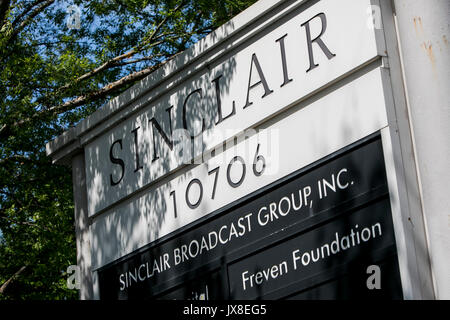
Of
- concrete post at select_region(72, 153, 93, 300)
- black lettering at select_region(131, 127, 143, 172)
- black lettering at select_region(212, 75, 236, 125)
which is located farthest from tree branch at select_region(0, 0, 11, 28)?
black lettering at select_region(212, 75, 236, 125)

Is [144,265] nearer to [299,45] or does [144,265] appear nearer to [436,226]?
[299,45]

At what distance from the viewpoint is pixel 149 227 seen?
5746 mm

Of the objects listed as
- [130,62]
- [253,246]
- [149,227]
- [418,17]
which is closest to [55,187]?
[130,62]

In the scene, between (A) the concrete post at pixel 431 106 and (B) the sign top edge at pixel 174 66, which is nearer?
(A) the concrete post at pixel 431 106

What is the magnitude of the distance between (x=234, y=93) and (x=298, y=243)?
1.11 metres

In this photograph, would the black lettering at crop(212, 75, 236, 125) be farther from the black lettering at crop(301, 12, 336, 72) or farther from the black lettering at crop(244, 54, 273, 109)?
the black lettering at crop(301, 12, 336, 72)

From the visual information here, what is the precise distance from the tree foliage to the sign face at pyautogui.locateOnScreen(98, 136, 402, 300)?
6.59m

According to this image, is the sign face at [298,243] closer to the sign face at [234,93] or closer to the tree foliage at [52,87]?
the sign face at [234,93]

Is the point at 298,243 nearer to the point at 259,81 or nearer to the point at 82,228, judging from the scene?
the point at 259,81

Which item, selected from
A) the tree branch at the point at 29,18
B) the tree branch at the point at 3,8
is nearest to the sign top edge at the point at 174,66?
the tree branch at the point at 3,8

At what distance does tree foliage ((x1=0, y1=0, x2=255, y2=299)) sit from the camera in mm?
11719

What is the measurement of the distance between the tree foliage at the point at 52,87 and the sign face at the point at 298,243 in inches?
259

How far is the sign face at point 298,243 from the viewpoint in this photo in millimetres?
4277

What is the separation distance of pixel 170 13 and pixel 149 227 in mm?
6979
